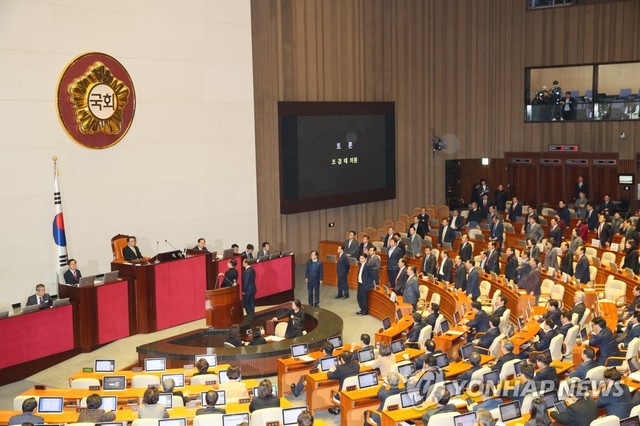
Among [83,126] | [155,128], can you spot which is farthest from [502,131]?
[83,126]

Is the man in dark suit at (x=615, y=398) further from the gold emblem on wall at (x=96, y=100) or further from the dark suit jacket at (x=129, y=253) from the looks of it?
the gold emblem on wall at (x=96, y=100)

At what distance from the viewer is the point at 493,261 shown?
18.8 m

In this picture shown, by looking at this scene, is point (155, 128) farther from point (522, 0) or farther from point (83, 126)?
point (522, 0)

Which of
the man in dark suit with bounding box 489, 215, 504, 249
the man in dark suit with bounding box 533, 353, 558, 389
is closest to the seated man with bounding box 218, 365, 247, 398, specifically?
the man in dark suit with bounding box 533, 353, 558, 389

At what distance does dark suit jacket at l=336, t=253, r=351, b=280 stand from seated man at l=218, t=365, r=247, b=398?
8.17m

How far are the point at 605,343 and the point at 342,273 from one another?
8.36 metres

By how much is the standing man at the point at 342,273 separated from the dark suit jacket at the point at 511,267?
3667mm

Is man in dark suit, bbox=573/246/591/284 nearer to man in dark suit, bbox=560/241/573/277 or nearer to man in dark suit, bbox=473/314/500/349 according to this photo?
man in dark suit, bbox=560/241/573/277

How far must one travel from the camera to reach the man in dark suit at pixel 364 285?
18.3m

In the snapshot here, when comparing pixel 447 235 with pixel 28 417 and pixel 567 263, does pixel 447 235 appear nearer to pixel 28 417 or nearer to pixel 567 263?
pixel 567 263

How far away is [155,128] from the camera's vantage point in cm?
1948

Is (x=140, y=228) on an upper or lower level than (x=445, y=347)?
upper

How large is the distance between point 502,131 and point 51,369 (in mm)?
17695

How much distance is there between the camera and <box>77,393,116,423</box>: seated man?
9969mm
